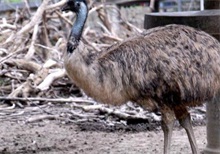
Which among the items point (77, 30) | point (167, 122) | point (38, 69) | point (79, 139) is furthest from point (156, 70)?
point (38, 69)

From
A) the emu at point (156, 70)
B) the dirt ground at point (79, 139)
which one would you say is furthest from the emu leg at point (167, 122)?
the dirt ground at point (79, 139)

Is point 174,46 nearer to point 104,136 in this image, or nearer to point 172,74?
point 172,74

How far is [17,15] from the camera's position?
10883 millimetres

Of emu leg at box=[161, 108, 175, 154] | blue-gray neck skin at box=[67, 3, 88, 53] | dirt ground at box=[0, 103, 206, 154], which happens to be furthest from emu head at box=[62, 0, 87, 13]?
dirt ground at box=[0, 103, 206, 154]

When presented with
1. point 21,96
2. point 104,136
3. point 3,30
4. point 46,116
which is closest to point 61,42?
point 3,30

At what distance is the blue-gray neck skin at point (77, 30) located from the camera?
5562 mm

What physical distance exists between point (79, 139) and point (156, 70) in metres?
1.94

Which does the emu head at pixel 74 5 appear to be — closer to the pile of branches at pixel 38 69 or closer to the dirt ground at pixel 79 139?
the dirt ground at pixel 79 139

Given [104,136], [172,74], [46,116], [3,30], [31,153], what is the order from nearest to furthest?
1. [172,74]
2. [31,153]
3. [104,136]
4. [46,116]
5. [3,30]

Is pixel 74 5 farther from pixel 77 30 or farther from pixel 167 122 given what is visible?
pixel 167 122

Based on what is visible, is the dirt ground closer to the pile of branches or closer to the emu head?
the pile of branches

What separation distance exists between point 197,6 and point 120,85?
31.5ft

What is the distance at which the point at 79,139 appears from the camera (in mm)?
7117

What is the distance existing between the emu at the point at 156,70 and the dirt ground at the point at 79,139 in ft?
3.48
